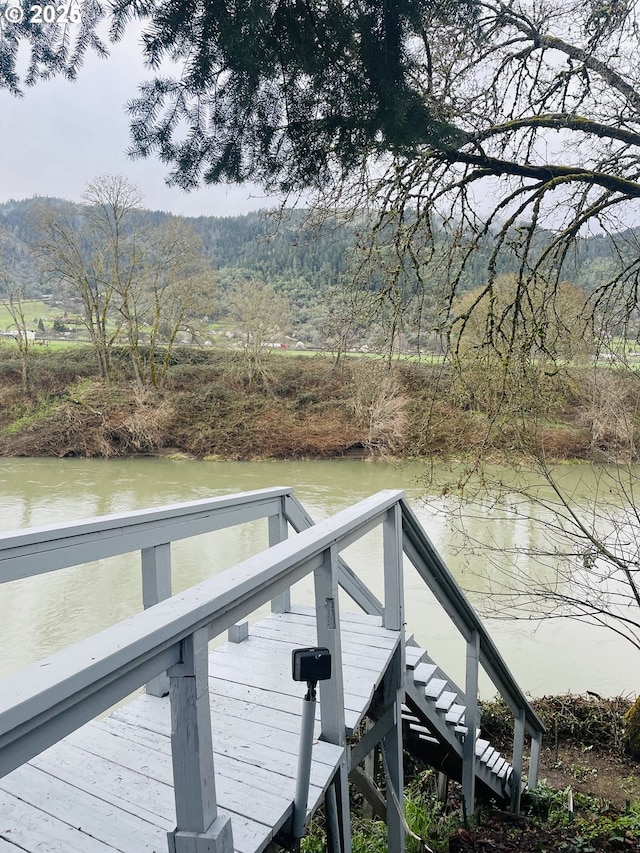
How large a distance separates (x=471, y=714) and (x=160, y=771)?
6.47 feet

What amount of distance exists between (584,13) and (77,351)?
2150 cm

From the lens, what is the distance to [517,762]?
3750 mm

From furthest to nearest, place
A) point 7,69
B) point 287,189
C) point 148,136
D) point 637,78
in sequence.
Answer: point 637,78, point 287,189, point 148,136, point 7,69

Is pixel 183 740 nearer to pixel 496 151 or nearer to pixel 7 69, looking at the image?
pixel 7 69

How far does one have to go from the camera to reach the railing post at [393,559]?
2154mm

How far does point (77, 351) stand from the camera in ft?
75.4

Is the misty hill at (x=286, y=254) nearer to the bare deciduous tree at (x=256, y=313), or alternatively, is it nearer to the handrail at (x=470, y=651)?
the bare deciduous tree at (x=256, y=313)

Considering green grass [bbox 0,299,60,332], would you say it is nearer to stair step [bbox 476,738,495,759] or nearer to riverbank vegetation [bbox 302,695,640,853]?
riverbank vegetation [bbox 302,695,640,853]

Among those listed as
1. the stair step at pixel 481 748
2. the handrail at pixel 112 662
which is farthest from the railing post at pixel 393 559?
the stair step at pixel 481 748

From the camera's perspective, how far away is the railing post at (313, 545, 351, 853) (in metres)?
1.47

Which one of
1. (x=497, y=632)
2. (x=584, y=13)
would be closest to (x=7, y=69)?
(x=584, y=13)

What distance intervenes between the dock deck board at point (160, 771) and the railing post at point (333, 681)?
50 millimetres

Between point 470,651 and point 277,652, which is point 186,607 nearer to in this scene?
point 277,652

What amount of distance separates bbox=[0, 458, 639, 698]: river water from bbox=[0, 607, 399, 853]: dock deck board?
364cm
